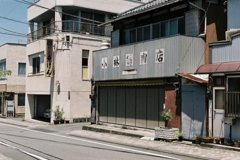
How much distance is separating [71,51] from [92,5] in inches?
205

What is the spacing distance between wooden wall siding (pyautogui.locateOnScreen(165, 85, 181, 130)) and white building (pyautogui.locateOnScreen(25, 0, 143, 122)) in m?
12.6

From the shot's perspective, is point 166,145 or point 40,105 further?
point 40,105

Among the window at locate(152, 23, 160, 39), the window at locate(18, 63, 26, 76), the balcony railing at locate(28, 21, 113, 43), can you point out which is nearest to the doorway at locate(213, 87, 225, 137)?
the window at locate(152, 23, 160, 39)

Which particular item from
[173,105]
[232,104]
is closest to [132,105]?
[173,105]

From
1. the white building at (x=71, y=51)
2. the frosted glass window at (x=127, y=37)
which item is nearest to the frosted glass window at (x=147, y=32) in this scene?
the frosted glass window at (x=127, y=37)

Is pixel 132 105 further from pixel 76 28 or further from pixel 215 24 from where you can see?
pixel 76 28

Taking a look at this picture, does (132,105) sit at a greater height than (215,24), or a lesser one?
lesser

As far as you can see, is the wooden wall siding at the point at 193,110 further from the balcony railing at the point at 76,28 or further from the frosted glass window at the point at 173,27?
the balcony railing at the point at 76,28

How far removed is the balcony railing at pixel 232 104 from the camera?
12.6 metres

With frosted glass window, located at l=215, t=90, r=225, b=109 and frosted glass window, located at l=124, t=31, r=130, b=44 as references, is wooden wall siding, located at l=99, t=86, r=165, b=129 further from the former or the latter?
frosted glass window, located at l=215, t=90, r=225, b=109

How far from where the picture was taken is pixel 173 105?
1616cm

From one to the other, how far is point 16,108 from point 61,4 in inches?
650

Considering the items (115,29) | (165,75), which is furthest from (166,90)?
(115,29)

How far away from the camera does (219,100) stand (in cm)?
1370
